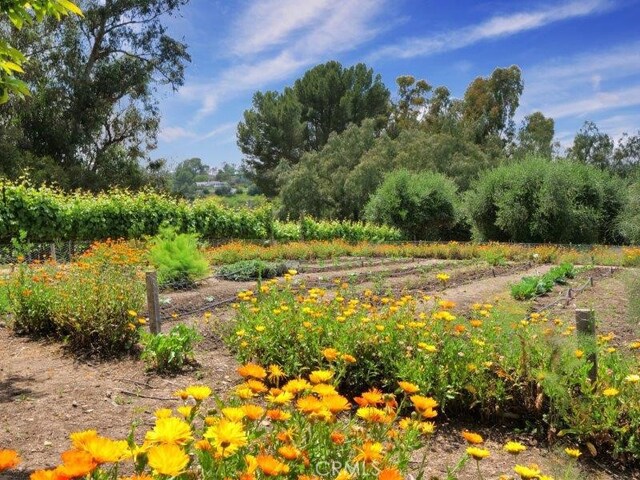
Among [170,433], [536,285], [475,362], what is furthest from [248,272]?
[170,433]

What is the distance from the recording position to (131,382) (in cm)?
401

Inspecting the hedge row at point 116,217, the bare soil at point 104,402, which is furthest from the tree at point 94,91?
the bare soil at point 104,402

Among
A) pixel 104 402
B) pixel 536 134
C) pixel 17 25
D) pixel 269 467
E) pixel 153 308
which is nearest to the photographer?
pixel 269 467

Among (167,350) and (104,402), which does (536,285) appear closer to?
(167,350)

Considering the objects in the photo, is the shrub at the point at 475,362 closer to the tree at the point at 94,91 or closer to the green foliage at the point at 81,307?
the green foliage at the point at 81,307

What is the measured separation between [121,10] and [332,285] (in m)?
21.9

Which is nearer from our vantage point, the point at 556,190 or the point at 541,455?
the point at 541,455

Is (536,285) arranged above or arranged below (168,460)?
below

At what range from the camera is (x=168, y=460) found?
3.33 ft

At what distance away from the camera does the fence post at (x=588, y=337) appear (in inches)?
126

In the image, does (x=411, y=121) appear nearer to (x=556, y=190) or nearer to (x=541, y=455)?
(x=556, y=190)

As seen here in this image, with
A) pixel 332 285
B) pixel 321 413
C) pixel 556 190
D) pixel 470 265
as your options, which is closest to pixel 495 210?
pixel 556 190

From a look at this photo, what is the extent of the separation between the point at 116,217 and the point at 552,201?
637 inches

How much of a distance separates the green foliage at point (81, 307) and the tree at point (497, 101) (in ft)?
116
